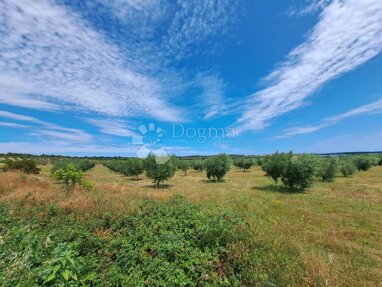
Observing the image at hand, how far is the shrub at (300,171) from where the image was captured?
22.3 m

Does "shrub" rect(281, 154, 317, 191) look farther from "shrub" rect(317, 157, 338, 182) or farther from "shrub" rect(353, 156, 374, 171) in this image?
"shrub" rect(353, 156, 374, 171)

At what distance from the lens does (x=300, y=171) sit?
22.6 meters

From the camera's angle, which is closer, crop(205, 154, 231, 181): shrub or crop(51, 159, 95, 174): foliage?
crop(51, 159, 95, 174): foliage

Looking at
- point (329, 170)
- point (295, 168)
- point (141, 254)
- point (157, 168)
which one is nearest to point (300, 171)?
point (295, 168)

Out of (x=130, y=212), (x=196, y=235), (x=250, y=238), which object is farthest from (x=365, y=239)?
(x=130, y=212)

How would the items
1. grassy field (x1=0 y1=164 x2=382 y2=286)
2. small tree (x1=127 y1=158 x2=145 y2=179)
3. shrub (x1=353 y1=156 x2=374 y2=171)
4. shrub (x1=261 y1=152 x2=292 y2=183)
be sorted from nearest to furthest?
grassy field (x1=0 y1=164 x2=382 y2=286) → shrub (x1=261 y1=152 x2=292 y2=183) → shrub (x1=353 y1=156 x2=374 y2=171) → small tree (x1=127 y1=158 x2=145 y2=179)

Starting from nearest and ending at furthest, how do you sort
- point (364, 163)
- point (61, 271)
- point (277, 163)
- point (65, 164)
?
point (61, 271) → point (277, 163) → point (65, 164) → point (364, 163)

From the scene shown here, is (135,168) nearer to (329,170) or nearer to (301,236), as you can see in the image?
(329,170)

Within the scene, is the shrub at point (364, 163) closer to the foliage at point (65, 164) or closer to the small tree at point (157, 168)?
the small tree at point (157, 168)

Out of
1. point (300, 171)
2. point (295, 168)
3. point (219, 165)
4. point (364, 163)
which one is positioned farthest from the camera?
point (364, 163)

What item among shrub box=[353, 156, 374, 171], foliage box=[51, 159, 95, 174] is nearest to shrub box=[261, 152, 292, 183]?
foliage box=[51, 159, 95, 174]

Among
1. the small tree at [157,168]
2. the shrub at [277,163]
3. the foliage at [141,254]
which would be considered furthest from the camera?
the small tree at [157,168]

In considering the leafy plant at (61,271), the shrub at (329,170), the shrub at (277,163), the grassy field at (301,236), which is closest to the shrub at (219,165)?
the shrub at (277,163)

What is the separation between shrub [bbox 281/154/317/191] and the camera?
22.3 meters
